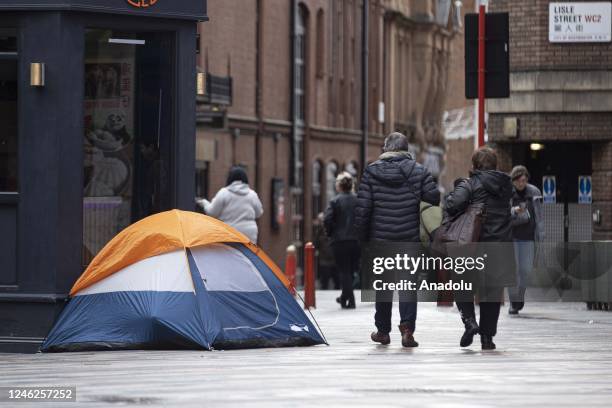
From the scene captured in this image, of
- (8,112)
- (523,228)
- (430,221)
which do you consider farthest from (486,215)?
(430,221)

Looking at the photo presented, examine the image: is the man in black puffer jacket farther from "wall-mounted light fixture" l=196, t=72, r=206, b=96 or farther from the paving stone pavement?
"wall-mounted light fixture" l=196, t=72, r=206, b=96

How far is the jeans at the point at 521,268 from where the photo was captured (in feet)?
71.6

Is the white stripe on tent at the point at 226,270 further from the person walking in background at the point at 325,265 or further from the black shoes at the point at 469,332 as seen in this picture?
the person walking in background at the point at 325,265

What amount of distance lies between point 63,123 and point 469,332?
13.3ft

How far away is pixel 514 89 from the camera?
2955cm

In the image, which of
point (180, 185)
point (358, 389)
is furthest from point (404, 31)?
point (358, 389)

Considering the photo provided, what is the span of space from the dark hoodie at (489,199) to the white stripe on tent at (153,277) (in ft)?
7.98

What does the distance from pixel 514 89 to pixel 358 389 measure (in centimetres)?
1823

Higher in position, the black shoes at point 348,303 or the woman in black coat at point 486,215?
the woman in black coat at point 486,215

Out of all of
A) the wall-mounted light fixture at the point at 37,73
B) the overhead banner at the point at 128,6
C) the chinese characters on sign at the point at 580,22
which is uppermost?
the chinese characters on sign at the point at 580,22

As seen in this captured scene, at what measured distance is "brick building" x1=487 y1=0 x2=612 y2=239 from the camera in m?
29.1

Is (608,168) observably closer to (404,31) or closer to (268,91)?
(268,91)

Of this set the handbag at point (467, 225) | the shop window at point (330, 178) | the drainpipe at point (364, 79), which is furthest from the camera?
the drainpipe at point (364, 79)

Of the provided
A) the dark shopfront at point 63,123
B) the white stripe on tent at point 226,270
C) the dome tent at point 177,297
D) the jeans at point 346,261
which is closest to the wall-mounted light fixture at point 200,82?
the dark shopfront at point 63,123
